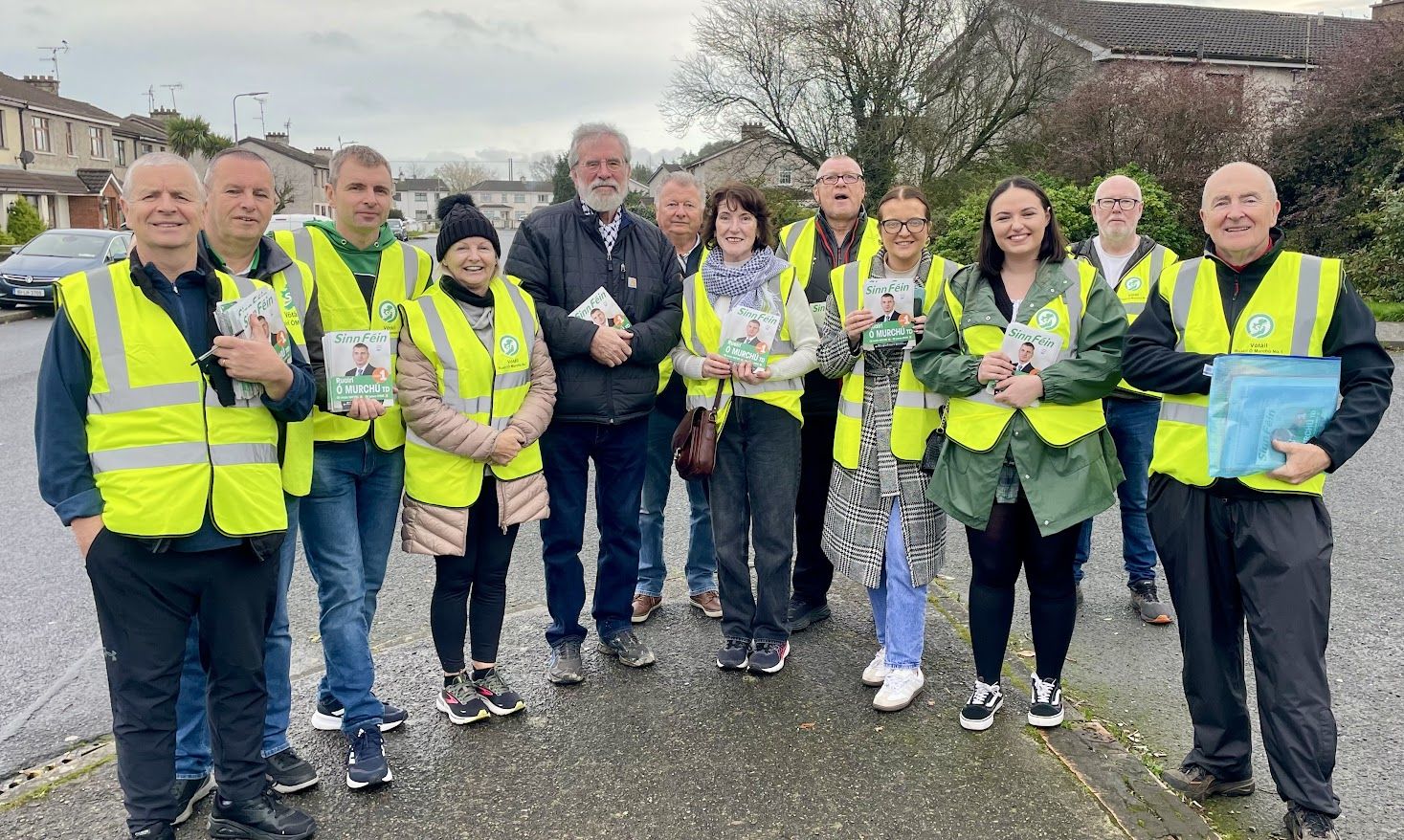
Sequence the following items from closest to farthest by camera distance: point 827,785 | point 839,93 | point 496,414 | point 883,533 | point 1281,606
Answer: point 1281,606, point 827,785, point 496,414, point 883,533, point 839,93

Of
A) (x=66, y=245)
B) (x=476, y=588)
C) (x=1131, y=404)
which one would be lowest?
(x=476, y=588)

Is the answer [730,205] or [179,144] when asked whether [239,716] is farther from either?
[179,144]

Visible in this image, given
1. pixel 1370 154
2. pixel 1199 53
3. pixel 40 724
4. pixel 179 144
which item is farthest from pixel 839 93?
pixel 179 144

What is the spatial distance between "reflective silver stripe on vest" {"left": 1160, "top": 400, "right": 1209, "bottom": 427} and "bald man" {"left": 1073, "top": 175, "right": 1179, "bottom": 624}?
5.00 feet

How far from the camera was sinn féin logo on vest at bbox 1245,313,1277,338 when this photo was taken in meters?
3.18

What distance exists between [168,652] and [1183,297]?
12.0 ft

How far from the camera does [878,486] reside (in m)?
4.25

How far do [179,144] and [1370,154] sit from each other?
57.2m

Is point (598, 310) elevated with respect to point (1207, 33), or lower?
lower

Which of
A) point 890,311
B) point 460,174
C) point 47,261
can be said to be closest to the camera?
point 890,311

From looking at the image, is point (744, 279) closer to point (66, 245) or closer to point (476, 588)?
point (476, 588)

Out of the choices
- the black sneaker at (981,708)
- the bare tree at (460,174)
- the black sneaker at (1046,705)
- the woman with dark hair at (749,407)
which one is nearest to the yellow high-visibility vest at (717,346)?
the woman with dark hair at (749,407)

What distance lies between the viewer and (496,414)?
154 inches

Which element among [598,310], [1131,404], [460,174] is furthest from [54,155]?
[460,174]
